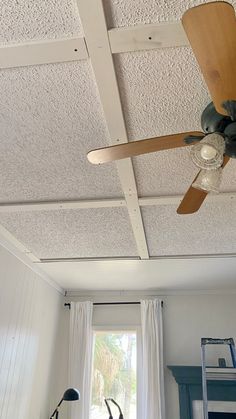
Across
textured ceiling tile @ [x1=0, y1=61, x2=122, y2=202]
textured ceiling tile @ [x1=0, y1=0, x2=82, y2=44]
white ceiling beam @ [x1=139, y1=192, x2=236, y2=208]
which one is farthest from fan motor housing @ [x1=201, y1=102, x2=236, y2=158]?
white ceiling beam @ [x1=139, y1=192, x2=236, y2=208]

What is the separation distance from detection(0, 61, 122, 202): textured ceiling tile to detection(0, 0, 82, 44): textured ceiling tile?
12cm

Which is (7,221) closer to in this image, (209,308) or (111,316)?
(111,316)

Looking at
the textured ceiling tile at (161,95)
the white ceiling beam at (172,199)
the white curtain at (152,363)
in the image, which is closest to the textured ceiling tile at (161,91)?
the textured ceiling tile at (161,95)

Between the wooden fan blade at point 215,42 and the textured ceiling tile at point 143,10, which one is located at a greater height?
Result: the textured ceiling tile at point 143,10

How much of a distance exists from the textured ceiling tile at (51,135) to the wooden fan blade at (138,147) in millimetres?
264

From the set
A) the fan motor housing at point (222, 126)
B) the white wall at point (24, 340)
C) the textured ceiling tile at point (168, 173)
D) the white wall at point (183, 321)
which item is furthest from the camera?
the white wall at point (183, 321)

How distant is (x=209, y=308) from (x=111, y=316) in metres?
1.25

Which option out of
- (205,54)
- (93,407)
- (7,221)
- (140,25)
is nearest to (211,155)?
(205,54)

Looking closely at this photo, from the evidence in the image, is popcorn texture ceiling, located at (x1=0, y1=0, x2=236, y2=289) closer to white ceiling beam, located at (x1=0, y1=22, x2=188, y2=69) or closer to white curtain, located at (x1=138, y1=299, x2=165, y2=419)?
white ceiling beam, located at (x1=0, y1=22, x2=188, y2=69)

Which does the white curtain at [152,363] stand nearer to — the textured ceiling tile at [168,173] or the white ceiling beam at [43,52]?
the textured ceiling tile at [168,173]

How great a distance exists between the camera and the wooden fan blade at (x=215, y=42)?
2.50 ft

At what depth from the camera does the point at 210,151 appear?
104 centimetres

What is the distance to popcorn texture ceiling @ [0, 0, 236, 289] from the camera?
3.37ft

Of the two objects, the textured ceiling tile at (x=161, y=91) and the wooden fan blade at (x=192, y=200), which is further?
the wooden fan blade at (x=192, y=200)
